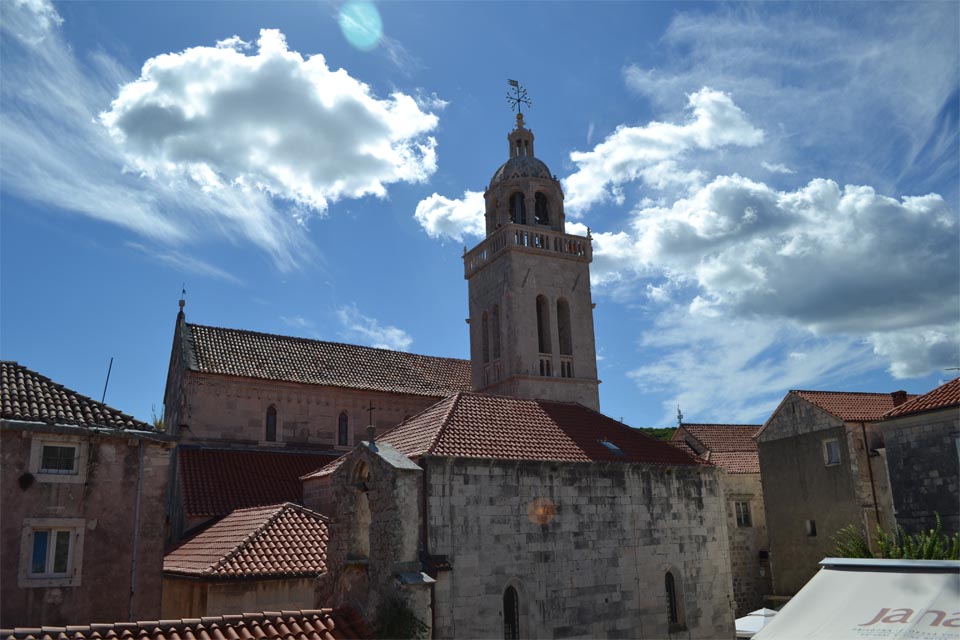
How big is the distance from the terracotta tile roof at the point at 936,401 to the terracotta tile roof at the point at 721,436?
50.3 feet

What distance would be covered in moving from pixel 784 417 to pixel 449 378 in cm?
1465

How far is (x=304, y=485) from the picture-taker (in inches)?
922

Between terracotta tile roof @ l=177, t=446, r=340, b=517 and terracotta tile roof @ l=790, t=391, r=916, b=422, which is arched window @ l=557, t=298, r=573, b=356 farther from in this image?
terracotta tile roof @ l=177, t=446, r=340, b=517

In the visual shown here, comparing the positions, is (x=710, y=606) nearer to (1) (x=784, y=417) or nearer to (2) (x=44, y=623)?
(1) (x=784, y=417)

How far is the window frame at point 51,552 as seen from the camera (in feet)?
49.1

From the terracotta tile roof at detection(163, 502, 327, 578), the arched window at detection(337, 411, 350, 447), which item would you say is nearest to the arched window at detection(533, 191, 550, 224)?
the arched window at detection(337, 411, 350, 447)

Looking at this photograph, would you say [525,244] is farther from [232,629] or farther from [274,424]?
[232,629]

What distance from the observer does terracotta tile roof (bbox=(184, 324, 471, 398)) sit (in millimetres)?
27391

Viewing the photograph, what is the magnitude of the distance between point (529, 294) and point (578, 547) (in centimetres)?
1217

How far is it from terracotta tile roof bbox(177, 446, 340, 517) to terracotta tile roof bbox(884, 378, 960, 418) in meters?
18.6

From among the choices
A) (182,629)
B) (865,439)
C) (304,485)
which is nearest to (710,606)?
(865,439)

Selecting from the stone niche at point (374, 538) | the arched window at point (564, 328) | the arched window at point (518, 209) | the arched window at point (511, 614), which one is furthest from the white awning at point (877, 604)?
the arched window at point (518, 209)

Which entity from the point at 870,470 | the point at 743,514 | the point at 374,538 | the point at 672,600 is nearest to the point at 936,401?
the point at 870,470

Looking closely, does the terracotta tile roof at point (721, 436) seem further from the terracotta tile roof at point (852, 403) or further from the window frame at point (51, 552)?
the window frame at point (51, 552)
